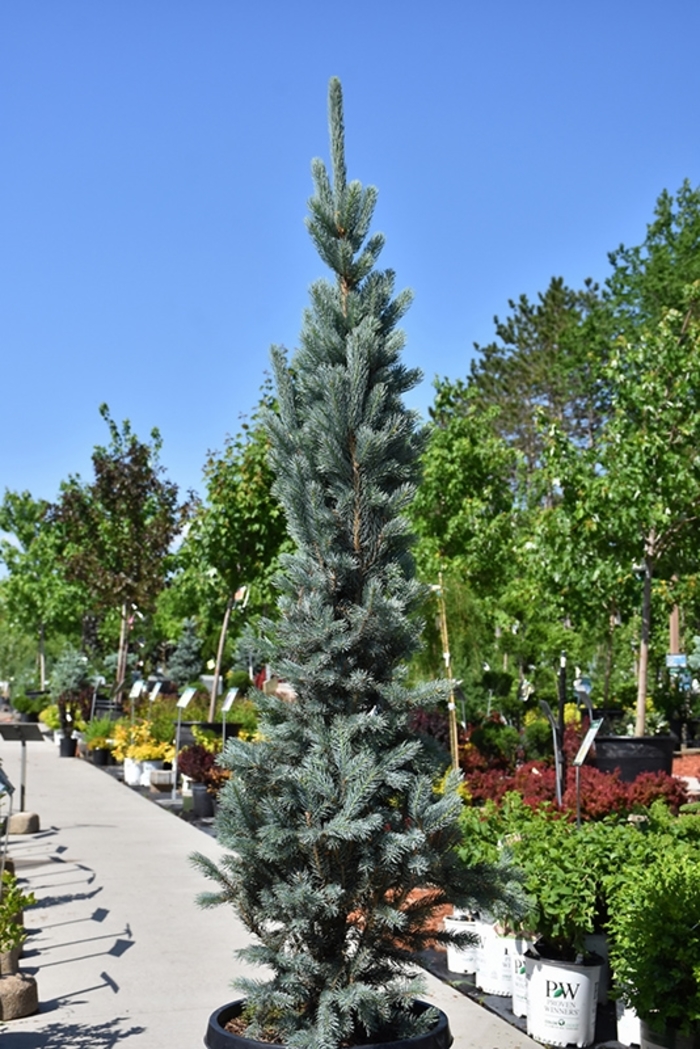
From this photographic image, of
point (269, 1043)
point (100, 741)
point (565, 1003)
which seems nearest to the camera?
point (269, 1043)

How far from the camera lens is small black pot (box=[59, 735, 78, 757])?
2292 cm

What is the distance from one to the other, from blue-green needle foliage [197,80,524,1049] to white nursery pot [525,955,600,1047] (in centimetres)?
161

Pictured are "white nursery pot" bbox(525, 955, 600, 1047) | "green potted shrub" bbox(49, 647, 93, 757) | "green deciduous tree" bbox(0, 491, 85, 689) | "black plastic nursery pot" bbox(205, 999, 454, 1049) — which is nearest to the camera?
"black plastic nursery pot" bbox(205, 999, 454, 1049)

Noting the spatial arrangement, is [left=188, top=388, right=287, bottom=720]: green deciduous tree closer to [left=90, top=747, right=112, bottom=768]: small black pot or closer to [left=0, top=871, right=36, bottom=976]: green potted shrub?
[left=90, top=747, right=112, bottom=768]: small black pot

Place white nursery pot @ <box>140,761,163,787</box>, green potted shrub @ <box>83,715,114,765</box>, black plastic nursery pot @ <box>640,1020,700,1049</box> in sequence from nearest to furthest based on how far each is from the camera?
black plastic nursery pot @ <box>640,1020,700,1049</box>, white nursery pot @ <box>140,761,163,787</box>, green potted shrub @ <box>83,715,114,765</box>

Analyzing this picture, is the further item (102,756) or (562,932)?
(102,756)

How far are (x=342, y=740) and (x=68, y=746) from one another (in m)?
20.2

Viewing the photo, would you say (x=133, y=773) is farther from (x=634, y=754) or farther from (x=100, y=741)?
(x=634, y=754)

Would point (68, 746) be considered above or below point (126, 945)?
above

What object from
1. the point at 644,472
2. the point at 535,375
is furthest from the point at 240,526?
the point at 535,375

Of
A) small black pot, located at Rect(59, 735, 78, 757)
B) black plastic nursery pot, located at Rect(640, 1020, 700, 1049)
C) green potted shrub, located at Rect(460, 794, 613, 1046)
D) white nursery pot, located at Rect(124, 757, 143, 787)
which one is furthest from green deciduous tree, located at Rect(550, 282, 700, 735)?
small black pot, located at Rect(59, 735, 78, 757)

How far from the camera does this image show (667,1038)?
4617 millimetres

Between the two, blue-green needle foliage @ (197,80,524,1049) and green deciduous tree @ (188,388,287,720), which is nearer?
blue-green needle foliage @ (197,80,524,1049)

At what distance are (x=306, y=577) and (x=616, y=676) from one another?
24974 mm
